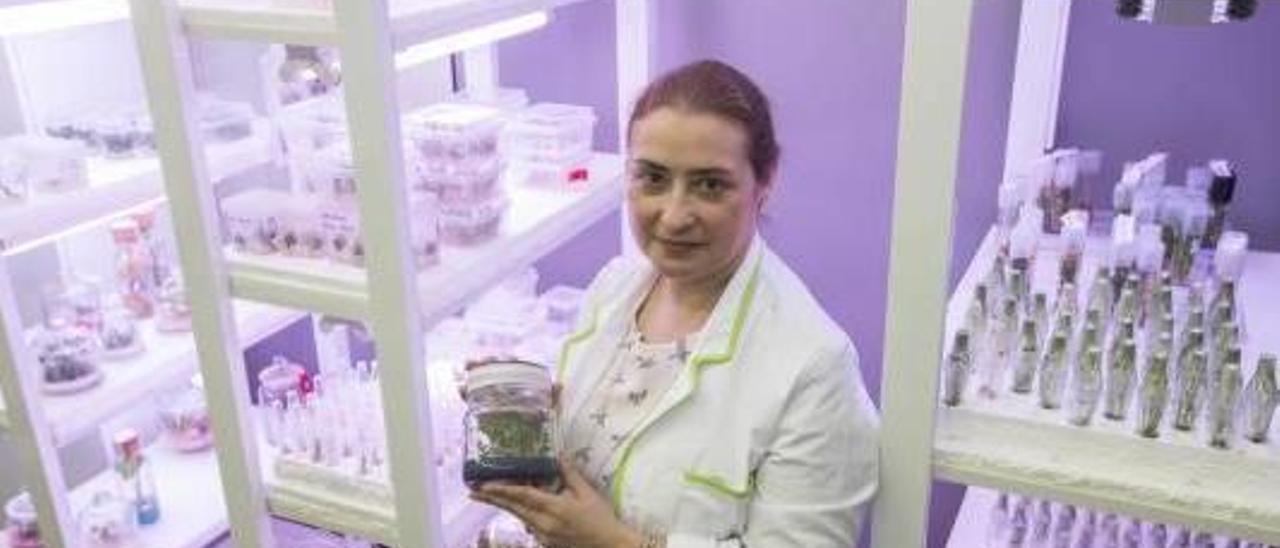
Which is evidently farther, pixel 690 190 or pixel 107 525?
pixel 107 525

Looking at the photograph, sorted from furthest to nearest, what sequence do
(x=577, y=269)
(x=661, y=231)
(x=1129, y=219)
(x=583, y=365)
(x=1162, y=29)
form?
(x=577, y=269) → (x=1162, y=29) → (x=1129, y=219) → (x=583, y=365) → (x=661, y=231)

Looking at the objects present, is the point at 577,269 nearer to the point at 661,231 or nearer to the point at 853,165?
the point at 853,165

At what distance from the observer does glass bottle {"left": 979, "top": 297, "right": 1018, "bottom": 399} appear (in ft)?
4.83

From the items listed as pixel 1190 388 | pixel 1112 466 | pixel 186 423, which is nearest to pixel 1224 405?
pixel 1190 388

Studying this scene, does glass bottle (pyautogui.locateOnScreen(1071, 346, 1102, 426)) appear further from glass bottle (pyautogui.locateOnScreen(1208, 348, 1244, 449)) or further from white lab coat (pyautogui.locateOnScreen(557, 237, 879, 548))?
white lab coat (pyautogui.locateOnScreen(557, 237, 879, 548))

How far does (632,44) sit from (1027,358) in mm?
1214

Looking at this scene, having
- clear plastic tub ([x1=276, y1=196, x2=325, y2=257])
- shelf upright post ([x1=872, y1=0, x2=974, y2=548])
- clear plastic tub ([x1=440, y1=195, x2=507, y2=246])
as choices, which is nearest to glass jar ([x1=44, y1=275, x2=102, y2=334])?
clear plastic tub ([x1=276, y1=196, x2=325, y2=257])

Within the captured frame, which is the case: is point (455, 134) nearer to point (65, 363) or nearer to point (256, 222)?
point (256, 222)

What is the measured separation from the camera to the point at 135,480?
2336 mm

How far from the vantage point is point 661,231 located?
145 centimetres

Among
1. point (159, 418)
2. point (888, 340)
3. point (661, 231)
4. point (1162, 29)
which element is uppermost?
point (1162, 29)

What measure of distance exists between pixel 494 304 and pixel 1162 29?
1431mm

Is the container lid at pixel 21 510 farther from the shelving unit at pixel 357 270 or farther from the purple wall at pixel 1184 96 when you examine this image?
the purple wall at pixel 1184 96

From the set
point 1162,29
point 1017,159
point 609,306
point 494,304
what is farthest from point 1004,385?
point 494,304
